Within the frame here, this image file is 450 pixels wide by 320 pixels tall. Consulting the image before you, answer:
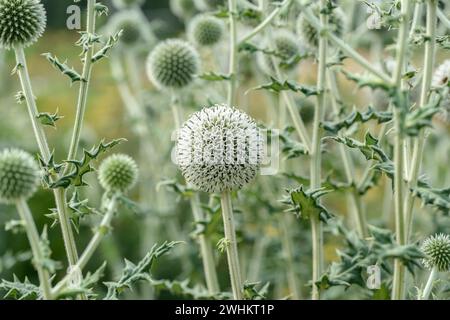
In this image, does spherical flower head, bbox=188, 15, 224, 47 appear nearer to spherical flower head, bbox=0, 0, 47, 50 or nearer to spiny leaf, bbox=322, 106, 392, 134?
spherical flower head, bbox=0, 0, 47, 50

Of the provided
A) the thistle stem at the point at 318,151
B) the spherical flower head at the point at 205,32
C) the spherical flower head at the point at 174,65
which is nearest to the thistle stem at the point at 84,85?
the thistle stem at the point at 318,151

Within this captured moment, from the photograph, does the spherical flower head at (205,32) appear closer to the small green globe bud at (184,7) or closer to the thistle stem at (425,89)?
the small green globe bud at (184,7)

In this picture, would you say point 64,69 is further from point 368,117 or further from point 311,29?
point 311,29

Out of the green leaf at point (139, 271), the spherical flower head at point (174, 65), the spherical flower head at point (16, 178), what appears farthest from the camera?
the spherical flower head at point (174, 65)

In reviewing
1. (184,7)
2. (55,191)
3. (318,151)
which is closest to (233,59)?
(318,151)

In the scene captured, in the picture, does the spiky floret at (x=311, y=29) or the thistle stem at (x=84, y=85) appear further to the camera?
the spiky floret at (x=311, y=29)

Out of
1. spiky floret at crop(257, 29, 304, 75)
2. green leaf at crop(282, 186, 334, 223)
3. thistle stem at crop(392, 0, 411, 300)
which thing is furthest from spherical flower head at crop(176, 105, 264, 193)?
spiky floret at crop(257, 29, 304, 75)

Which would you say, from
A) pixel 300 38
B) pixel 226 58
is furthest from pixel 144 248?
pixel 300 38
